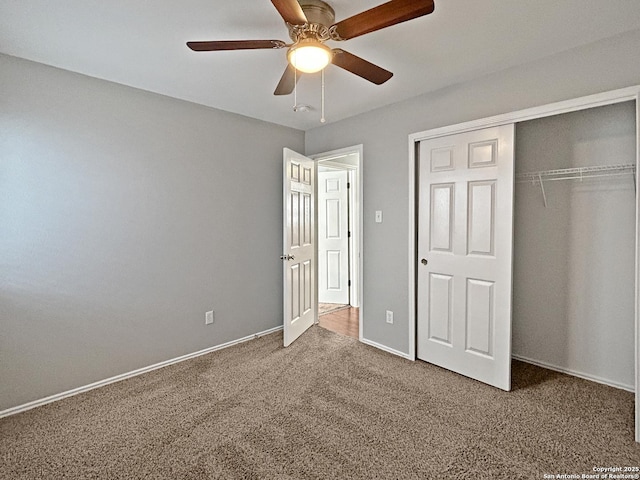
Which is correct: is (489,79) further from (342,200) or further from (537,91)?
(342,200)

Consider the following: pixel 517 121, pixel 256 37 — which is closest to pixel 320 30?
pixel 256 37

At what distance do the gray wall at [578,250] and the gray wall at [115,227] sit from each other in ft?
8.27

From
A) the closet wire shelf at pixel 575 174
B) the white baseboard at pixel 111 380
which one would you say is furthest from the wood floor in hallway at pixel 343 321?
the closet wire shelf at pixel 575 174

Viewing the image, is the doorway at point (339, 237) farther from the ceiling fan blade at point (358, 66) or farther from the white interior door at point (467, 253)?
the ceiling fan blade at point (358, 66)

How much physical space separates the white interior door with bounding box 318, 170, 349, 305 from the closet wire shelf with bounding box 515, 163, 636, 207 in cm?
261

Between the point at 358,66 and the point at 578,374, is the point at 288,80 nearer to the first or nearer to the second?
the point at 358,66

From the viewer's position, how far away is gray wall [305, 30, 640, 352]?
2098 millimetres

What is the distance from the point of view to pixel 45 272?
7.64 ft

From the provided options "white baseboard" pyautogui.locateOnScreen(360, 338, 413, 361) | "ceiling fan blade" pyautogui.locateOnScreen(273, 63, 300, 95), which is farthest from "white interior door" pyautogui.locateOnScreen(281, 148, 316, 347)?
"ceiling fan blade" pyautogui.locateOnScreen(273, 63, 300, 95)

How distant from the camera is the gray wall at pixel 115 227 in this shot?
2.24m

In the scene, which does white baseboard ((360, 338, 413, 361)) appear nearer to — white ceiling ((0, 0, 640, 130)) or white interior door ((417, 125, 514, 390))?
white interior door ((417, 125, 514, 390))

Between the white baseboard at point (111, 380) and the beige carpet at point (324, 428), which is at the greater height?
the white baseboard at point (111, 380)

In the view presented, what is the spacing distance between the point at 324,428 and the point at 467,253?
168 cm

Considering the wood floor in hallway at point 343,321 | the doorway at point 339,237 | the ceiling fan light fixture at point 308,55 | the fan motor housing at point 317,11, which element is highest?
the fan motor housing at point 317,11
